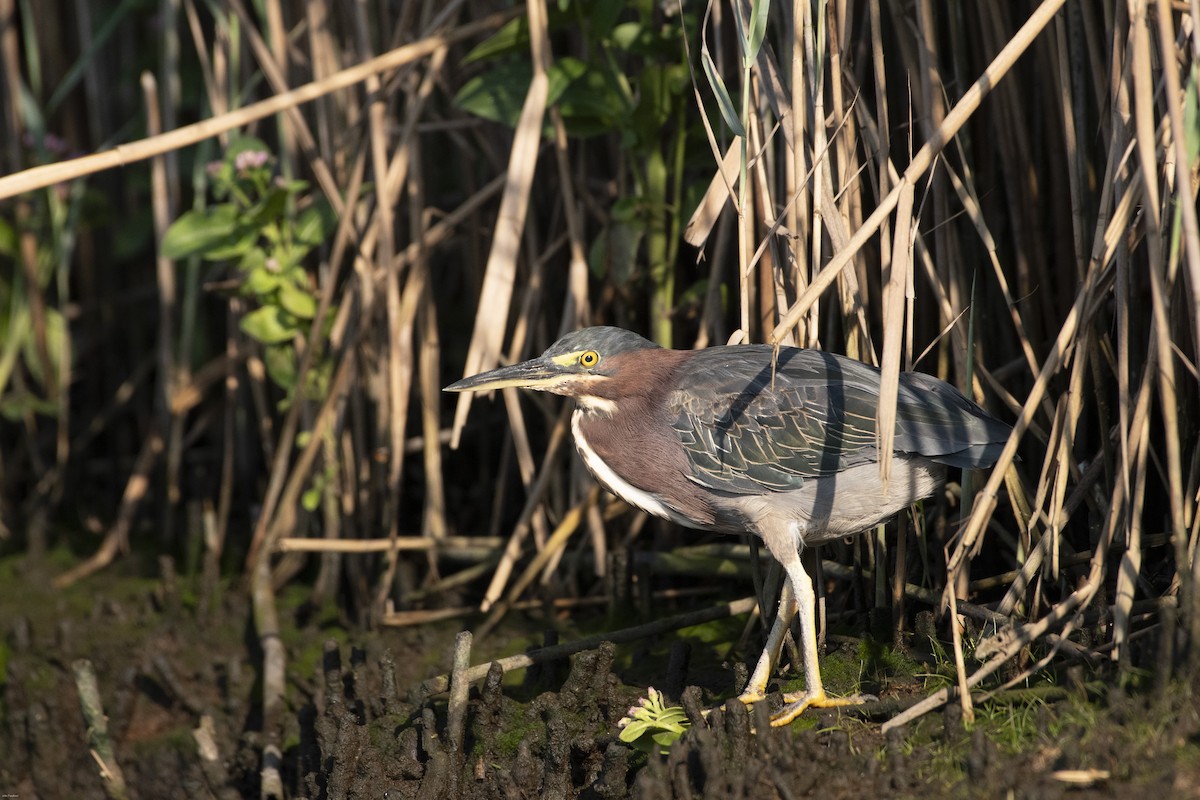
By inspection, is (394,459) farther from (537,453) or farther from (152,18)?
(152,18)

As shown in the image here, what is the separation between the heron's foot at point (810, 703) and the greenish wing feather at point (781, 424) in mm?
612

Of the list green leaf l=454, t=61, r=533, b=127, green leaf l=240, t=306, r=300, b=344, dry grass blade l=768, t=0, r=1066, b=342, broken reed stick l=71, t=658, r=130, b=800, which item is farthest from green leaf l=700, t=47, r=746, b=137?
broken reed stick l=71, t=658, r=130, b=800

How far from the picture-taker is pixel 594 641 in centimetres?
412

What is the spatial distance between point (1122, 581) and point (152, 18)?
5473 mm

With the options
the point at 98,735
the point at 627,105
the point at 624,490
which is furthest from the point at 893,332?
the point at 98,735

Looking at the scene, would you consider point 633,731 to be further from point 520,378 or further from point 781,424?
point 520,378

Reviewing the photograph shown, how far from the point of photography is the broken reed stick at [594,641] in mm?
4035

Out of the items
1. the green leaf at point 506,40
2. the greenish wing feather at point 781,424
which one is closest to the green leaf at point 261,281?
the green leaf at point 506,40

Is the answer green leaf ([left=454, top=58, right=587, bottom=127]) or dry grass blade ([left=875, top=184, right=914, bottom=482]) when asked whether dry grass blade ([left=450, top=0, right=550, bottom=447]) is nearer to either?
green leaf ([left=454, top=58, right=587, bottom=127])

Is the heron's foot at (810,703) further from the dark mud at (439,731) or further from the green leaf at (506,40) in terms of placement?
the green leaf at (506,40)

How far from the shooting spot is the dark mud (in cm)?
301

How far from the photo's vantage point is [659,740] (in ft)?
11.4

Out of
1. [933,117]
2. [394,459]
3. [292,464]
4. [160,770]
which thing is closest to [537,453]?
[394,459]

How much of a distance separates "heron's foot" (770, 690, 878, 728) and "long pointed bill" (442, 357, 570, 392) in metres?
1.21
